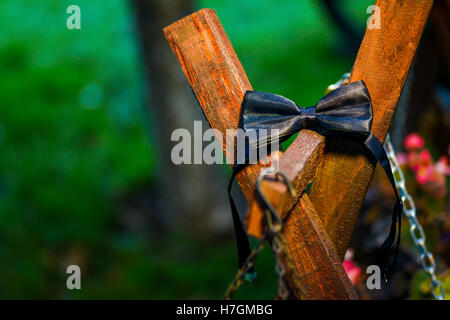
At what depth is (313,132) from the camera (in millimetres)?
1110

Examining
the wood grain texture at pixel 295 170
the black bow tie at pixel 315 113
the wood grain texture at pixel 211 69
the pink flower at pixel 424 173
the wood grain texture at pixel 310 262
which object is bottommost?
the wood grain texture at pixel 310 262

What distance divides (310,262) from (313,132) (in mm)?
318

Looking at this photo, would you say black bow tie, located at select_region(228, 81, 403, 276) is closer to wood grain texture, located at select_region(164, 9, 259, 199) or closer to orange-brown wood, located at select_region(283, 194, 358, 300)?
wood grain texture, located at select_region(164, 9, 259, 199)

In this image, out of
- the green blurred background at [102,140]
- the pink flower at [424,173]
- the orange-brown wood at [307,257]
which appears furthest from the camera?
the green blurred background at [102,140]

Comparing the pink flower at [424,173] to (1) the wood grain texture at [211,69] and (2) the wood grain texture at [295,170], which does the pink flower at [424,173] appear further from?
(1) the wood grain texture at [211,69]

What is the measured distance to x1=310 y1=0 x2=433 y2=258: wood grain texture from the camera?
1.13m

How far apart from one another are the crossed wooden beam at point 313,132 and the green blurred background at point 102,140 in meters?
1.67

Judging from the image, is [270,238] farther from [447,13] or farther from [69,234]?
[69,234]

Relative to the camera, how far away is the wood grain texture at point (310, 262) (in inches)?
40.7

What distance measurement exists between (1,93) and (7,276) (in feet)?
7.05

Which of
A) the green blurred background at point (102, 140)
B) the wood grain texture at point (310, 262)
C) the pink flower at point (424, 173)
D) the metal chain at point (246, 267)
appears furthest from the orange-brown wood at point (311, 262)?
the green blurred background at point (102, 140)

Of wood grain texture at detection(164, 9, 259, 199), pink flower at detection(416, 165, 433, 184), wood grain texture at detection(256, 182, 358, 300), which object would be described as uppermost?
wood grain texture at detection(164, 9, 259, 199)

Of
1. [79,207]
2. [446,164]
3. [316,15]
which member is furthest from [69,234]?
[316,15]

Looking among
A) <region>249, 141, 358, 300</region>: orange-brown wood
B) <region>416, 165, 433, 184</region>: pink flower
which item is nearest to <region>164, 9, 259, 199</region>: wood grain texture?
<region>249, 141, 358, 300</region>: orange-brown wood
